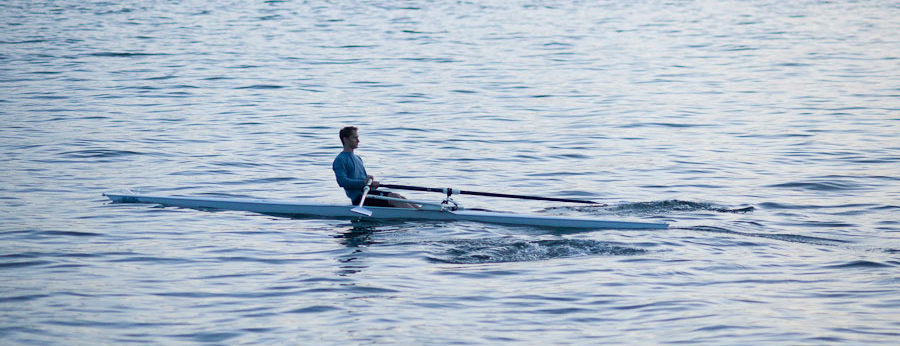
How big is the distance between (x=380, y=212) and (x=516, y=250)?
7.35 feet

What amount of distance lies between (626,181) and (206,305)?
873 cm

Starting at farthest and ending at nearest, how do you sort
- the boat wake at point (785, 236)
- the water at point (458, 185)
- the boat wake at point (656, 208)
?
the boat wake at point (656, 208) < the boat wake at point (785, 236) < the water at point (458, 185)

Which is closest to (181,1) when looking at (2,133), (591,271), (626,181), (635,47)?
(635,47)

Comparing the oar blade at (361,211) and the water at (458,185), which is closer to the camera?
the water at (458,185)

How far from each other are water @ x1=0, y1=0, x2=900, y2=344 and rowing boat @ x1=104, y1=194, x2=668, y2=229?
138 millimetres

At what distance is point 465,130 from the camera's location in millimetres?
23484

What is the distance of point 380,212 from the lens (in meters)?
14.4

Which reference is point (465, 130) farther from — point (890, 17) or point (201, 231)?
point (890, 17)

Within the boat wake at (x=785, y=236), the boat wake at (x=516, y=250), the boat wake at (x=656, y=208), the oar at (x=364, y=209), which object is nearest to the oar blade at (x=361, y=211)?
the oar at (x=364, y=209)

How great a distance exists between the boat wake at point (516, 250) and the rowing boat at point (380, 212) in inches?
20.2

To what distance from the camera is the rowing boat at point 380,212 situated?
13.7 meters

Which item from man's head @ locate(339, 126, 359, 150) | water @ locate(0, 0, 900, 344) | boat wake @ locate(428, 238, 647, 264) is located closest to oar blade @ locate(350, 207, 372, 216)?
water @ locate(0, 0, 900, 344)

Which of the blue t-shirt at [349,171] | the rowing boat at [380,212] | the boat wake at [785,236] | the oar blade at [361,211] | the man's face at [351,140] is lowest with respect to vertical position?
the boat wake at [785,236]

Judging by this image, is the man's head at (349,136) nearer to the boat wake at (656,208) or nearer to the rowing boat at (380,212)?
the rowing boat at (380,212)
